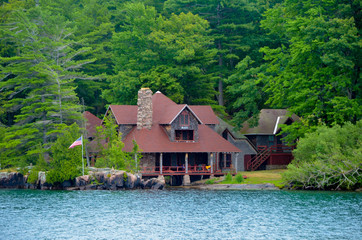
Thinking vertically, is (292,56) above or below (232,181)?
above

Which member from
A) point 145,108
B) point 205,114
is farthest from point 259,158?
point 145,108

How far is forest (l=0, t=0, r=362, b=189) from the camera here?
59.8 metres

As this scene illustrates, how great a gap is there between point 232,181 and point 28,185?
66.2 feet

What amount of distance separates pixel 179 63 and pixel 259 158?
15.9 meters

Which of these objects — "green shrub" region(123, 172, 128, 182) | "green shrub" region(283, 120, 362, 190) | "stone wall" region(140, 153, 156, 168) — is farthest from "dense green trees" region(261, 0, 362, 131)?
"green shrub" region(123, 172, 128, 182)

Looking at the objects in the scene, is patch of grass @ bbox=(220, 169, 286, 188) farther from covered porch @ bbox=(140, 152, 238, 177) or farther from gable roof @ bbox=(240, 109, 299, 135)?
gable roof @ bbox=(240, 109, 299, 135)

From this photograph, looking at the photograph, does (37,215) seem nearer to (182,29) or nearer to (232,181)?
(232,181)

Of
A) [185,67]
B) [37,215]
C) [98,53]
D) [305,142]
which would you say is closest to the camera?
[37,215]

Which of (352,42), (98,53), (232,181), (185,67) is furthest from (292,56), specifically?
(98,53)

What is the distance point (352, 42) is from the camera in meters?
57.8

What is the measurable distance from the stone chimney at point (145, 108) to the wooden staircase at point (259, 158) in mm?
13935

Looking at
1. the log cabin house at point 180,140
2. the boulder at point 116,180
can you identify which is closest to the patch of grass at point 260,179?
the log cabin house at point 180,140

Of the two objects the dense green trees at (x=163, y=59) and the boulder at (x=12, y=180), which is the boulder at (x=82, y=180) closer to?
the boulder at (x=12, y=180)

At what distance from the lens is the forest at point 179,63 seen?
196 feet
